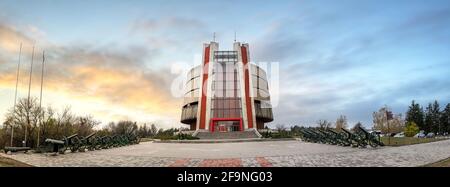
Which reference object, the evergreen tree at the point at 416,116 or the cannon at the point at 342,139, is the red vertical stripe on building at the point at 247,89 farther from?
the evergreen tree at the point at 416,116

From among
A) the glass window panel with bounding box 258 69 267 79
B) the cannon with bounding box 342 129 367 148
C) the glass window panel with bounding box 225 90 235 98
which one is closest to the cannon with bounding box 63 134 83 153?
the cannon with bounding box 342 129 367 148

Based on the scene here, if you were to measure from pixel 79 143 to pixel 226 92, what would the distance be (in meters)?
35.0

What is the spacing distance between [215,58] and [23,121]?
31.4 metres

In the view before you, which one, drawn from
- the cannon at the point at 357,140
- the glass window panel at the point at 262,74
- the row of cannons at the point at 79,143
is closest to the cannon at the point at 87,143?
the row of cannons at the point at 79,143

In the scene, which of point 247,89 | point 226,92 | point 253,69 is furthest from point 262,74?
point 226,92

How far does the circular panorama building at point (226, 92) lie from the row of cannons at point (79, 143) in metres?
27.0

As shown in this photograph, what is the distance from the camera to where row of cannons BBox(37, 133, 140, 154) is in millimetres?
12133

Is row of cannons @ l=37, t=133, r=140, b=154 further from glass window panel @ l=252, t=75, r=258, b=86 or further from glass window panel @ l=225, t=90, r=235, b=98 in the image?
glass window panel @ l=252, t=75, r=258, b=86

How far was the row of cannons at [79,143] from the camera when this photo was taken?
1213 cm

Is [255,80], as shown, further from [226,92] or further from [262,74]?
[226,92]

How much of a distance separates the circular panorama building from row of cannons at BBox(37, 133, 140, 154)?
27.0m

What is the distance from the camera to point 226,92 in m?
47.7

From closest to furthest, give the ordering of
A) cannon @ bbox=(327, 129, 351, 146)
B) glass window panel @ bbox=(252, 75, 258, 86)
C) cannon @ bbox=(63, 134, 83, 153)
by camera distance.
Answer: cannon @ bbox=(63, 134, 83, 153) → cannon @ bbox=(327, 129, 351, 146) → glass window panel @ bbox=(252, 75, 258, 86)
